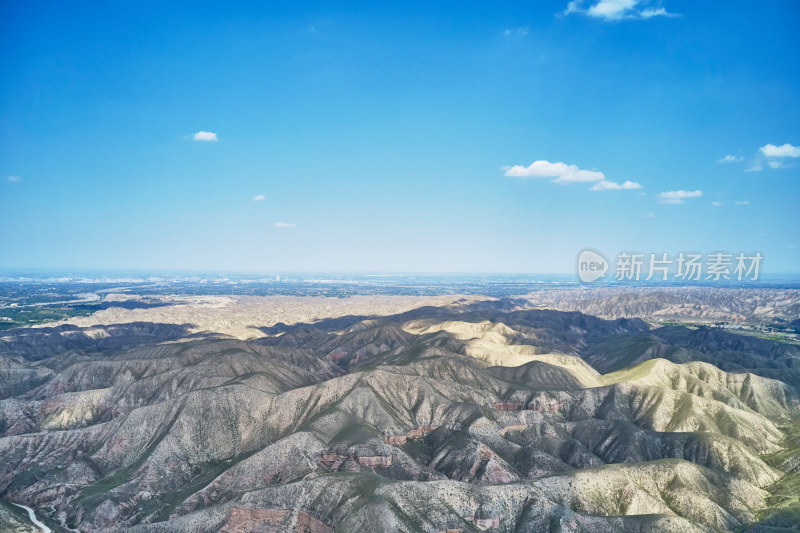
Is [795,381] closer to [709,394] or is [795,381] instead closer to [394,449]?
[709,394]

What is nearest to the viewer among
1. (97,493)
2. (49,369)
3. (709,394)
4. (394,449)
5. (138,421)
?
(97,493)

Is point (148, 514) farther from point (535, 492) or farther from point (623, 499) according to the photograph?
point (623, 499)

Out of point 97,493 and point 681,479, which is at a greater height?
point 681,479

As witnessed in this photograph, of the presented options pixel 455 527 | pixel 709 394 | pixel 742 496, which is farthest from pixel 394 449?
pixel 709 394

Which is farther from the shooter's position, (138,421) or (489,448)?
(138,421)

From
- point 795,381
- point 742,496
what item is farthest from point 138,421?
point 795,381

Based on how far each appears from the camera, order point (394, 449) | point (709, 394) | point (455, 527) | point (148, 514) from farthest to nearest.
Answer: point (709, 394), point (394, 449), point (148, 514), point (455, 527)
